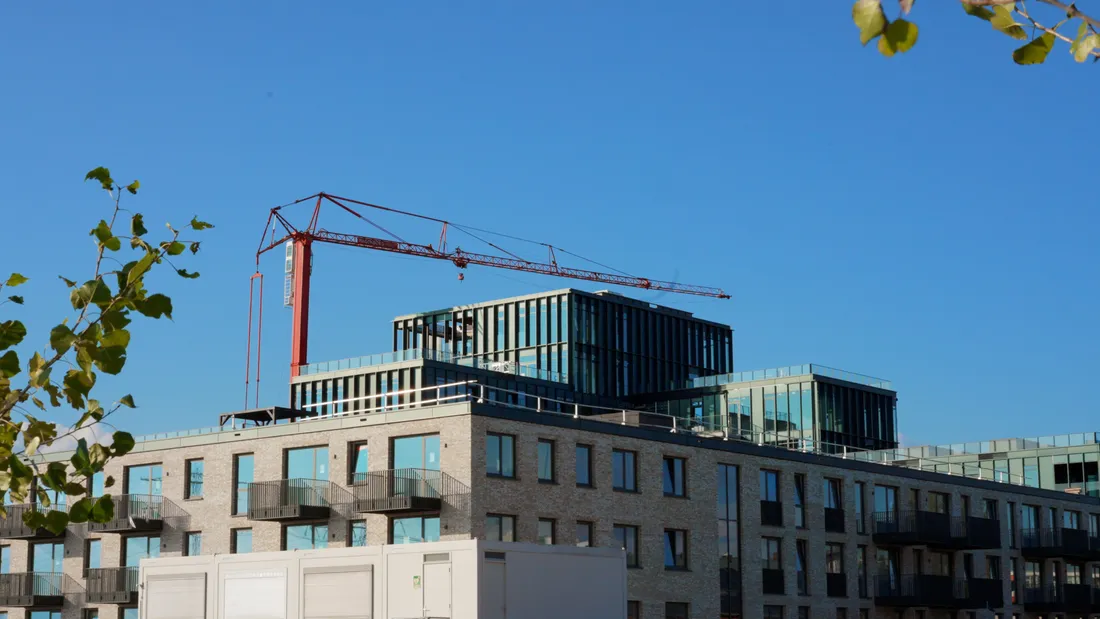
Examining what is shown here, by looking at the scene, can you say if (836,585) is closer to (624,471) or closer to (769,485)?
(769,485)

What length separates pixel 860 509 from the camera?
2265 inches

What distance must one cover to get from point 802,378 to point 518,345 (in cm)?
2683


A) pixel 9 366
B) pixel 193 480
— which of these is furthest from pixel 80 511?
pixel 193 480

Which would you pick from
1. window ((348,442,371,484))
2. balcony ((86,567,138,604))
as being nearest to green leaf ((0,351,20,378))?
window ((348,442,371,484))

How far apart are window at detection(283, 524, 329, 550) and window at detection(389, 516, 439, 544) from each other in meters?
3.00

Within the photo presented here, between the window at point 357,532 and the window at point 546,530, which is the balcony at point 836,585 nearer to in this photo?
the window at point 546,530

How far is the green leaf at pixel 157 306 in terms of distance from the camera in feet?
30.9

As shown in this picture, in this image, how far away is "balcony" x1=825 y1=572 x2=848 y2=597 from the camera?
2163 inches

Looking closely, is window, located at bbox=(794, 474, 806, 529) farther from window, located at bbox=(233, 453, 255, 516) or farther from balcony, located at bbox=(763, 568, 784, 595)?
window, located at bbox=(233, 453, 255, 516)

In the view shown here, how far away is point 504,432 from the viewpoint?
45094 millimetres

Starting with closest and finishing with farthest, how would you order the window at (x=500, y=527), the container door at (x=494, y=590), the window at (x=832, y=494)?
1. the container door at (x=494, y=590)
2. the window at (x=500, y=527)
3. the window at (x=832, y=494)

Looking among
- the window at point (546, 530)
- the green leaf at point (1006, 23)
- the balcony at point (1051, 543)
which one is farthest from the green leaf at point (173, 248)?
the balcony at point (1051, 543)

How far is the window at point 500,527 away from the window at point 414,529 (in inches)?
62.6

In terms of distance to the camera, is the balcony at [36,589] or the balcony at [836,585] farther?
the balcony at [836,585]
